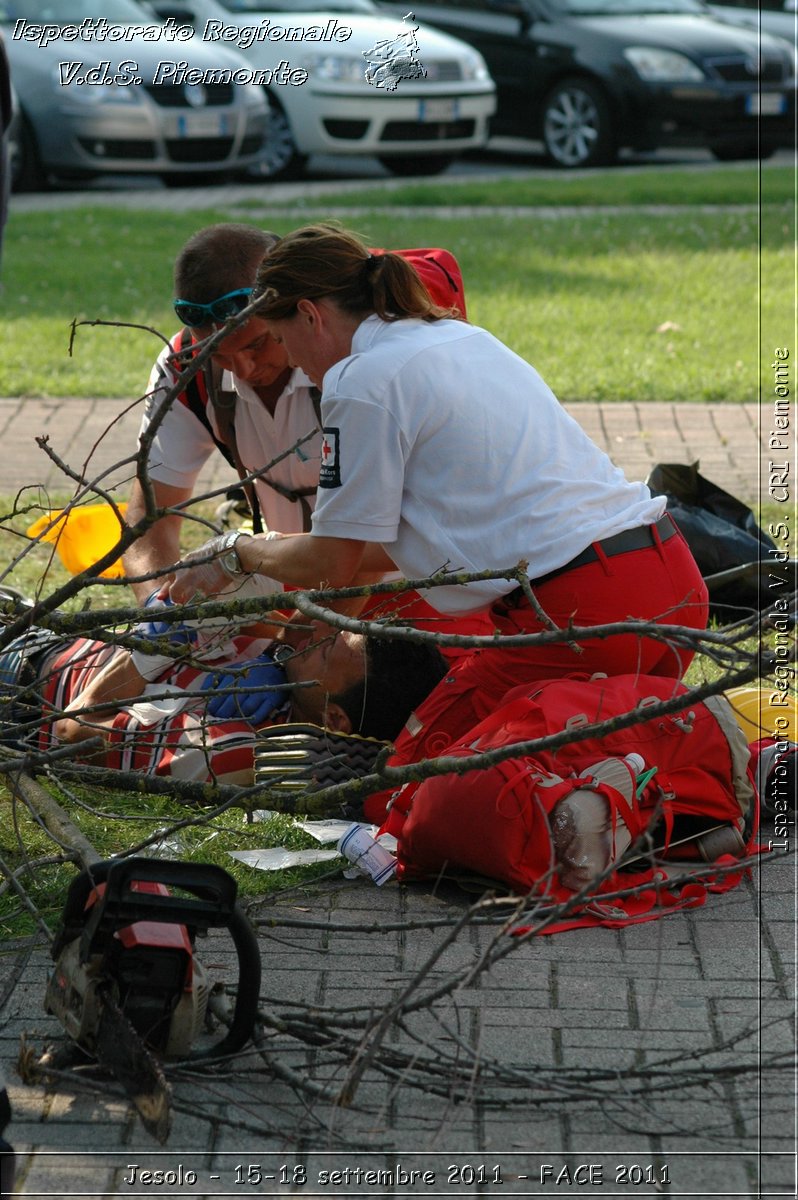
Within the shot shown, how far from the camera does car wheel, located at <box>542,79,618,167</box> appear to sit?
14867mm

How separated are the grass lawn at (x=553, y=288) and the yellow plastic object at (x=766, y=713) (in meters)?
3.40

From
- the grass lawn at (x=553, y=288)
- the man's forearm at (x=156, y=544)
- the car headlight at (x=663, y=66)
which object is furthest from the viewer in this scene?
the car headlight at (x=663, y=66)

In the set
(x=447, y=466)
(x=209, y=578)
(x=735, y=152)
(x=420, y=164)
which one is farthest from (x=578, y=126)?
(x=447, y=466)

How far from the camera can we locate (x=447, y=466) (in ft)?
11.6

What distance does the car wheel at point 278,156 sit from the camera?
46.7 feet

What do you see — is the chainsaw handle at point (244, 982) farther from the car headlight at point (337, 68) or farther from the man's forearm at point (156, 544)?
the car headlight at point (337, 68)

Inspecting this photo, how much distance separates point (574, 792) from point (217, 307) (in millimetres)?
1517

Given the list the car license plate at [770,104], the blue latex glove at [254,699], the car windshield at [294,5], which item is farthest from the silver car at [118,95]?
the blue latex glove at [254,699]

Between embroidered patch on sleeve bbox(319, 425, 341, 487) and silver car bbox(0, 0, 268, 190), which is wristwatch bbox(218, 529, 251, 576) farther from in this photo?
silver car bbox(0, 0, 268, 190)

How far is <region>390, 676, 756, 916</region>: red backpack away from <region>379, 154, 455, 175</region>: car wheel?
40.9ft

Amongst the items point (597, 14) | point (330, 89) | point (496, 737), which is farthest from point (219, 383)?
point (597, 14)

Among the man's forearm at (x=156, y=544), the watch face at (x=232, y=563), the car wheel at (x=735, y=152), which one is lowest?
the car wheel at (x=735, y=152)

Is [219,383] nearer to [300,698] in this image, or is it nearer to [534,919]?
[300,698]

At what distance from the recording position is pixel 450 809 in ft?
10.9
